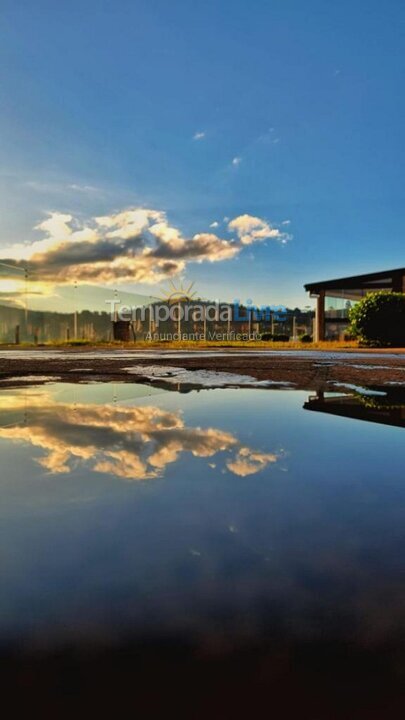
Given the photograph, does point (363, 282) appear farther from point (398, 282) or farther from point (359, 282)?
point (398, 282)

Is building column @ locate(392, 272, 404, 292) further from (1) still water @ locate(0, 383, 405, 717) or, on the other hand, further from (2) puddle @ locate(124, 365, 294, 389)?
(1) still water @ locate(0, 383, 405, 717)

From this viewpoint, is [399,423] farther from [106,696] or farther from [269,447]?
[106,696]

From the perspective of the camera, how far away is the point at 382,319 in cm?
2309

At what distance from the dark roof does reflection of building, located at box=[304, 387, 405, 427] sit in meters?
25.9

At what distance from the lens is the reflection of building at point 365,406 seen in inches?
164

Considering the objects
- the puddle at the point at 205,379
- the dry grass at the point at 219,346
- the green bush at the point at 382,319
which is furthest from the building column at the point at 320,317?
the puddle at the point at 205,379

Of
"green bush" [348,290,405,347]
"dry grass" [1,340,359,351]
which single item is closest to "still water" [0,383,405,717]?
"dry grass" [1,340,359,351]

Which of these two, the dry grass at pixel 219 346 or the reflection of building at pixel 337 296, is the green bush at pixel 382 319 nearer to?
the dry grass at pixel 219 346

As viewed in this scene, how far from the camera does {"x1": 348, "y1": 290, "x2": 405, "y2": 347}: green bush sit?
23.0 metres

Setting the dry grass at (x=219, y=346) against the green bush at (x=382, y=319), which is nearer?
the green bush at (x=382, y=319)

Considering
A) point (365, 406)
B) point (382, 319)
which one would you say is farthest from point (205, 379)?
point (382, 319)

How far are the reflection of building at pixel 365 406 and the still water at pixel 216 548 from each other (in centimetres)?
80

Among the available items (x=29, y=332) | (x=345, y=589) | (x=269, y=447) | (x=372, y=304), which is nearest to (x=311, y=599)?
(x=345, y=589)

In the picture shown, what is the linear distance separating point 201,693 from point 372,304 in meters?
24.0
